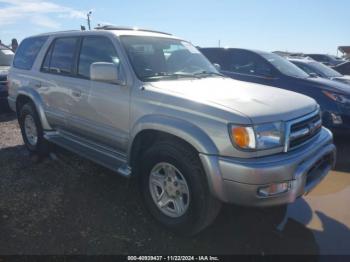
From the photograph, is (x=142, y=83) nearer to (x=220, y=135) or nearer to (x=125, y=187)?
(x=220, y=135)

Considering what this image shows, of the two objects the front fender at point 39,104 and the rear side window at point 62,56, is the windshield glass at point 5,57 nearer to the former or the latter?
the front fender at point 39,104

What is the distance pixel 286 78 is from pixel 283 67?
41cm

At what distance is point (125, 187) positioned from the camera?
14.4ft

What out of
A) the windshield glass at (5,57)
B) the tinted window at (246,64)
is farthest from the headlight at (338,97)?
the windshield glass at (5,57)

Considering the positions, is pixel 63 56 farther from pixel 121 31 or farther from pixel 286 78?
pixel 286 78

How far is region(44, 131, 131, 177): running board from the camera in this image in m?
3.79

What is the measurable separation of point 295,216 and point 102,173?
2.54 meters

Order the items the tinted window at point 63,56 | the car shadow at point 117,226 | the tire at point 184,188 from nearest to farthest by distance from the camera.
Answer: the tire at point 184,188 < the car shadow at point 117,226 < the tinted window at point 63,56

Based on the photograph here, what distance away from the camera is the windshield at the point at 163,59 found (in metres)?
3.76

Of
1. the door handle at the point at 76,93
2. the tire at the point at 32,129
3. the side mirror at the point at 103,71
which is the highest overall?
the side mirror at the point at 103,71

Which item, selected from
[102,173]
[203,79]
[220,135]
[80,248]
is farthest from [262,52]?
[80,248]

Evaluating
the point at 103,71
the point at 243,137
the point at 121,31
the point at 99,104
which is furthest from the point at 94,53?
the point at 243,137

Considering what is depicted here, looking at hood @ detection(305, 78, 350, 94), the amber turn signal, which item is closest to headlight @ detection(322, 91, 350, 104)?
hood @ detection(305, 78, 350, 94)

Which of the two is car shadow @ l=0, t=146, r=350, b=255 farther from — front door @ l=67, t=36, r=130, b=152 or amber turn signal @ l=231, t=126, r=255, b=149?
amber turn signal @ l=231, t=126, r=255, b=149
